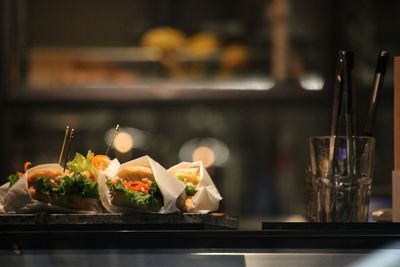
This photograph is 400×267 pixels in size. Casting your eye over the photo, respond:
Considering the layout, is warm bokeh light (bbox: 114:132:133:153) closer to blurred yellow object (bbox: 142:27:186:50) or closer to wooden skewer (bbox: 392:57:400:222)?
blurred yellow object (bbox: 142:27:186:50)

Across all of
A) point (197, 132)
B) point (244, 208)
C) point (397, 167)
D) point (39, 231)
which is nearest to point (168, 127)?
point (197, 132)

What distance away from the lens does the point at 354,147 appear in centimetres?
157

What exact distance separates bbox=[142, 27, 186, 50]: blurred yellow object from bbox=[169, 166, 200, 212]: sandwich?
6.86 ft

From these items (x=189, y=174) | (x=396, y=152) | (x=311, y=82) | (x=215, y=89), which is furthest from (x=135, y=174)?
(x=311, y=82)

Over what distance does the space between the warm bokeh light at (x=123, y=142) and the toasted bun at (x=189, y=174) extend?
2041 mm

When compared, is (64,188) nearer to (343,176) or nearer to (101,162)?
(101,162)

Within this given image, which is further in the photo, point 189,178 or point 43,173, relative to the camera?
point 189,178

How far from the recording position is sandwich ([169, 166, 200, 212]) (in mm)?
1508

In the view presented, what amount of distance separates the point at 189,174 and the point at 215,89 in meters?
1.99

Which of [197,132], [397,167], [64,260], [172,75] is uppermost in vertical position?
[172,75]

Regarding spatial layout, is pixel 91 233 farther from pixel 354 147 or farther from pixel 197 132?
pixel 197 132

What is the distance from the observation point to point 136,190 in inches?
55.4

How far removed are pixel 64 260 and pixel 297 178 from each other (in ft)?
7.77

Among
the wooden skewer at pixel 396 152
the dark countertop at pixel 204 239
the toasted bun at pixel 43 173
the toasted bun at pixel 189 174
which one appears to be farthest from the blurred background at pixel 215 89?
the dark countertop at pixel 204 239
